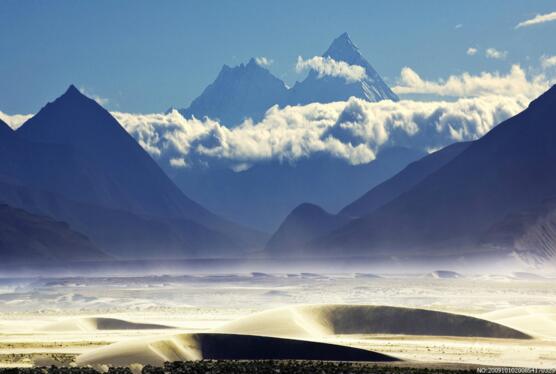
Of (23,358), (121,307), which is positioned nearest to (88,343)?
(23,358)

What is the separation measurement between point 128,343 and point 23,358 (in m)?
6.26

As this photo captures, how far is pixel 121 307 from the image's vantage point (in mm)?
122875

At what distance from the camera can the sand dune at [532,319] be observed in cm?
7377

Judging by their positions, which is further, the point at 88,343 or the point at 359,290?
the point at 359,290

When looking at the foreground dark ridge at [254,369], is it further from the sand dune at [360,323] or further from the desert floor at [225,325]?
the sand dune at [360,323]

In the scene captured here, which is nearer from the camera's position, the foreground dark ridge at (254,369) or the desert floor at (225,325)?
the foreground dark ridge at (254,369)

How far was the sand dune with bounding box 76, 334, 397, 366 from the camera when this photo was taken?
54.2 metres

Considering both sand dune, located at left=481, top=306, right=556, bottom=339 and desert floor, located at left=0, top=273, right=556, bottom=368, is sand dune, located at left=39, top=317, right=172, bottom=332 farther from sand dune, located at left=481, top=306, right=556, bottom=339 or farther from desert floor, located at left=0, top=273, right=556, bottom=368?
sand dune, located at left=481, top=306, right=556, bottom=339

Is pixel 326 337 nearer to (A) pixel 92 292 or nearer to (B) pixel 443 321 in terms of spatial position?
(B) pixel 443 321

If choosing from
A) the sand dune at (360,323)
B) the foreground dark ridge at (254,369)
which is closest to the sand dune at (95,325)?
the sand dune at (360,323)

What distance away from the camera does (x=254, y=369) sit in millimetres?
47719

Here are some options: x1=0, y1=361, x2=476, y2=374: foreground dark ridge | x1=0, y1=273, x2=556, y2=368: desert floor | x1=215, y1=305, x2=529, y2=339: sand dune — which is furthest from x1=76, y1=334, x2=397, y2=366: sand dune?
x1=215, y1=305, x2=529, y2=339: sand dune

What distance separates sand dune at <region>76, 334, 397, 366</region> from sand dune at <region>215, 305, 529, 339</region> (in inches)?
398

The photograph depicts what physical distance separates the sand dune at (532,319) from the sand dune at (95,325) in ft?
89.5
